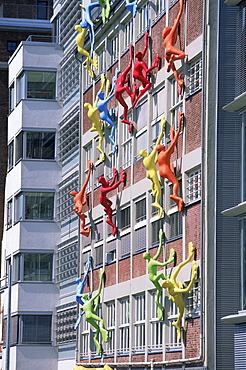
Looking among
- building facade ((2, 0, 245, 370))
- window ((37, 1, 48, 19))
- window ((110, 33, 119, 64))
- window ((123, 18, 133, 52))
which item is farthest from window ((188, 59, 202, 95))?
window ((37, 1, 48, 19))

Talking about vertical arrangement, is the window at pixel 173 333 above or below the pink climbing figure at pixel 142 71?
below

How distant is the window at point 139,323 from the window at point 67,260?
441 inches

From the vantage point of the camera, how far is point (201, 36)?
34.4 metres

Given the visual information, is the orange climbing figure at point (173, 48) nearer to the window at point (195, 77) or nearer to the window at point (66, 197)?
the window at point (195, 77)

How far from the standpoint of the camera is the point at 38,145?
58219 millimetres

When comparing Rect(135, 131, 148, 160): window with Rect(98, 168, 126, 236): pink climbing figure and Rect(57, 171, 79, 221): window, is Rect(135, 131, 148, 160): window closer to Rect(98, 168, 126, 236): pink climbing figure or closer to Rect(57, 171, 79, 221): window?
Rect(98, 168, 126, 236): pink climbing figure

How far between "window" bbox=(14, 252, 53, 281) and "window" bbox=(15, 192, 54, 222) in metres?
2.03

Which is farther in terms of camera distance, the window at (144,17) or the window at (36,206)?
the window at (36,206)

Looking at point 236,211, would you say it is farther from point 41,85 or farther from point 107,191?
point 41,85

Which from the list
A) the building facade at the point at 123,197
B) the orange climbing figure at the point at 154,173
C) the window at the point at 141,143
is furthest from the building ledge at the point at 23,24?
the orange climbing figure at the point at 154,173

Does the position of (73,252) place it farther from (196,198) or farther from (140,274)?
(196,198)

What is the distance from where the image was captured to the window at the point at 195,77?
1361 inches

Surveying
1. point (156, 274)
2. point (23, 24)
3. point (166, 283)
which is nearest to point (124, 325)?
point (156, 274)

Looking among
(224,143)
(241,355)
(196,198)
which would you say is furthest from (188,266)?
(241,355)
